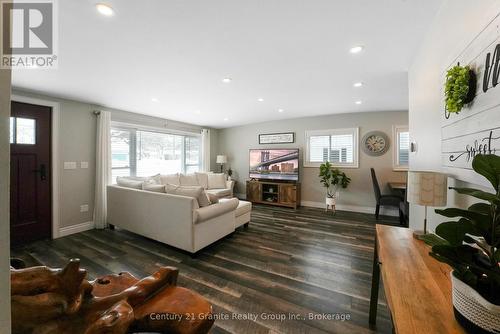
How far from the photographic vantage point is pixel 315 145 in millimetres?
5137

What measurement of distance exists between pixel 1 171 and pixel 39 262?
10.3ft

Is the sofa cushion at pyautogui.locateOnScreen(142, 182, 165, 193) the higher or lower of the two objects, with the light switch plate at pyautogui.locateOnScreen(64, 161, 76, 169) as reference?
lower

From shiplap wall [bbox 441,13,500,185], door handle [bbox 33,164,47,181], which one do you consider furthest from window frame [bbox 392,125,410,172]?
door handle [bbox 33,164,47,181]

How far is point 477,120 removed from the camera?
3.17ft

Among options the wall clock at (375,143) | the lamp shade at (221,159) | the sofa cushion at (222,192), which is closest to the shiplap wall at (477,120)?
the wall clock at (375,143)

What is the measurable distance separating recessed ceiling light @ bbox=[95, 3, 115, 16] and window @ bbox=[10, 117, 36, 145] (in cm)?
270

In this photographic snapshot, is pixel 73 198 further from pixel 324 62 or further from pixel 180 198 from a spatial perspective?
pixel 324 62

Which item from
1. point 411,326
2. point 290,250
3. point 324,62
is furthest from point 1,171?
point 290,250

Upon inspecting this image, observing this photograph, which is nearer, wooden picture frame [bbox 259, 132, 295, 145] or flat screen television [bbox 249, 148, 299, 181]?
flat screen television [bbox 249, 148, 299, 181]

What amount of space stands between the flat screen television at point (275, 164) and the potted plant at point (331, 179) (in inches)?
26.4

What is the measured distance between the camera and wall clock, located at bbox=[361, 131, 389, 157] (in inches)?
174

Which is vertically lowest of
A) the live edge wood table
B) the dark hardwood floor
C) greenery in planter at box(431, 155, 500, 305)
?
the dark hardwood floor

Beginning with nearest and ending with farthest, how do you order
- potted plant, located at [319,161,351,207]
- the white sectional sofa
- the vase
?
the vase, the white sectional sofa, potted plant, located at [319,161,351,207]

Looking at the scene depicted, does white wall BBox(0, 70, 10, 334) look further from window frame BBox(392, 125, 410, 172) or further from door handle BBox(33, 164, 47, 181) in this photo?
window frame BBox(392, 125, 410, 172)
